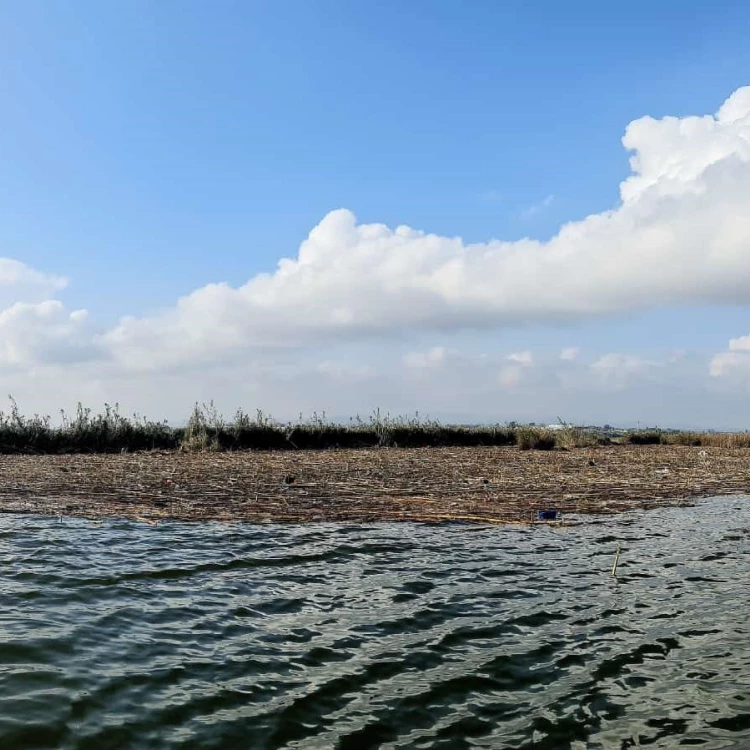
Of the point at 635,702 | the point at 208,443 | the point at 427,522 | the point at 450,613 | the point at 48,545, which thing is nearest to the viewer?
the point at 635,702

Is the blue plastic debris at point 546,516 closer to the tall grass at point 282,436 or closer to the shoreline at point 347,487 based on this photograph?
the shoreline at point 347,487

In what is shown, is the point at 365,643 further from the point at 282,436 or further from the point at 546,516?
the point at 282,436

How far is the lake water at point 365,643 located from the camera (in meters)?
4.18

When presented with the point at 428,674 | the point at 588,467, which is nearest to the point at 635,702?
the point at 428,674

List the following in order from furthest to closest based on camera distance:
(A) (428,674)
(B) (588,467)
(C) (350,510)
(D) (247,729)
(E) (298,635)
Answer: (B) (588,467) < (C) (350,510) < (E) (298,635) < (A) (428,674) < (D) (247,729)

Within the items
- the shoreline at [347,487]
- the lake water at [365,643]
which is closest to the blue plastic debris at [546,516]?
the shoreline at [347,487]

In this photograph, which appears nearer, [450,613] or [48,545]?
[450,613]

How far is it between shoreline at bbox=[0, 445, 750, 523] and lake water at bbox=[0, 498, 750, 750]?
2209 mm

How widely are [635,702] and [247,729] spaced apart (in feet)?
8.06

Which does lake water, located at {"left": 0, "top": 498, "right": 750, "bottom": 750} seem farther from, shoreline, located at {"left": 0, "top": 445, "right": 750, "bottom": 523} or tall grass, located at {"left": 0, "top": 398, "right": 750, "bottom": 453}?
tall grass, located at {"left": 0, "top": 398, "right": 750, "bottom": 453}

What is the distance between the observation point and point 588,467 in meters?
20.7

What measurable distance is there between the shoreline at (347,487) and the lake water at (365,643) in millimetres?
2209

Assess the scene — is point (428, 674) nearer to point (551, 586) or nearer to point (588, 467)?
point (551, 586)

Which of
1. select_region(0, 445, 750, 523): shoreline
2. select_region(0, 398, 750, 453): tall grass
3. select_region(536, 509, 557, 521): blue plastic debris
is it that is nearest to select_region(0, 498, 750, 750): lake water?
select_region(536, 509, 557, 521): blue plastic debris
